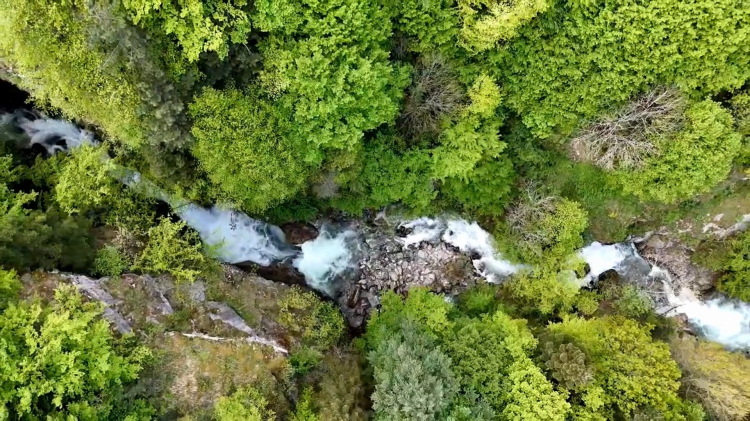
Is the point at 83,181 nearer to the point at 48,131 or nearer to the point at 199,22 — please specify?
the point at 48,131

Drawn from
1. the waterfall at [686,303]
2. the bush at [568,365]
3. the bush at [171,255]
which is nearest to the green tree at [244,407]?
the bush at [171,255]

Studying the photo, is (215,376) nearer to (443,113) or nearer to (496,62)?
(443,113)

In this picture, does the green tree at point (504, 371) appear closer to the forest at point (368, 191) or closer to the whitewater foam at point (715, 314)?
the forest at point (368, 191)

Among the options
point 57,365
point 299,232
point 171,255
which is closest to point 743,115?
point 299,232

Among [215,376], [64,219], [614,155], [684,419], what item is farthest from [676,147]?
[64,219]

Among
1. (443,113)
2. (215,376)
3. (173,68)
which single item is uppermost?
(443,113)

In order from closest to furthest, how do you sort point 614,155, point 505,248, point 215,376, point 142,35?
point 142,35 < point 215,376 < point 614,155 < point 505,248

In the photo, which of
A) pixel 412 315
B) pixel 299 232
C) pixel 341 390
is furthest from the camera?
pixel 299 232
